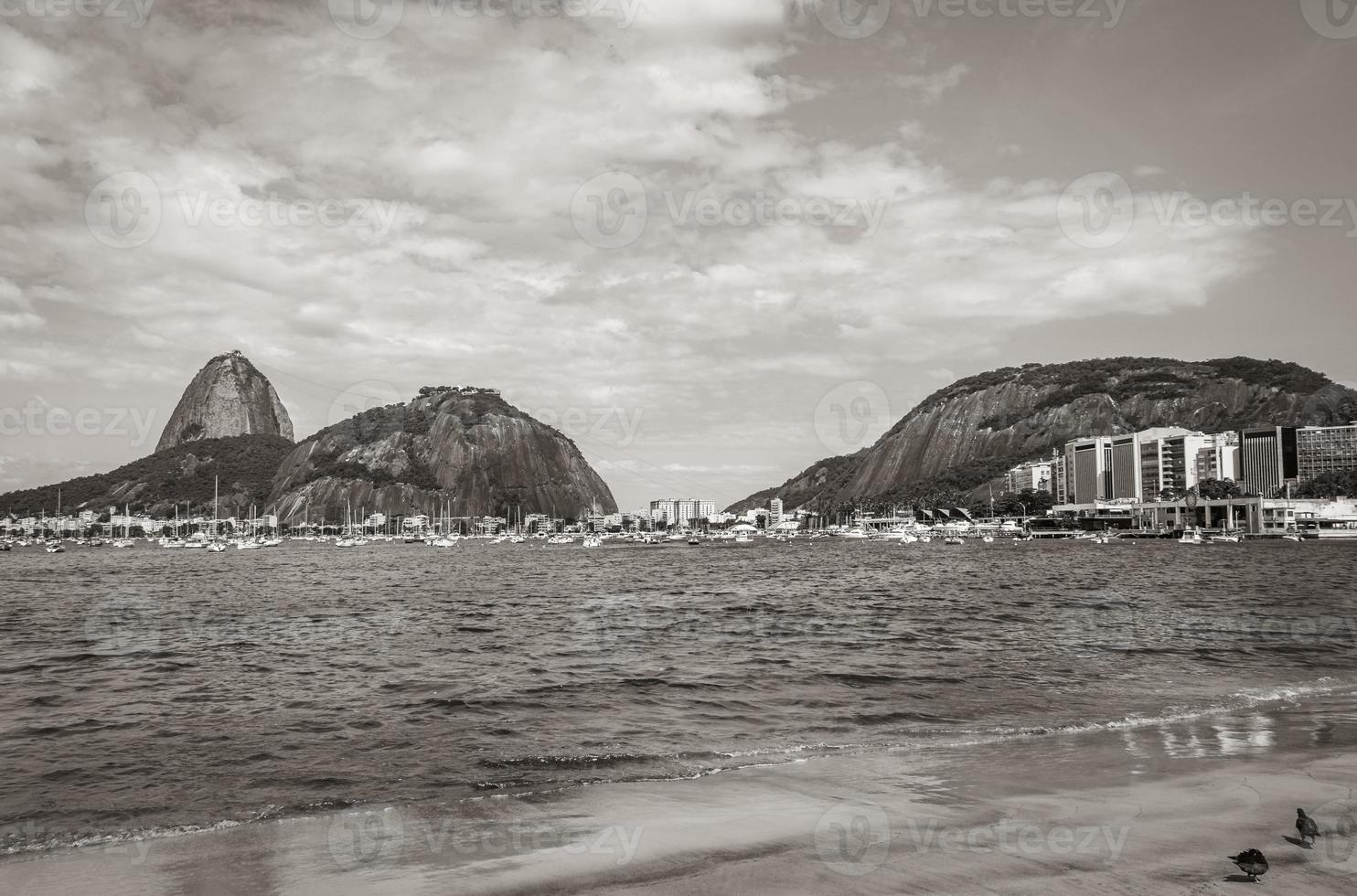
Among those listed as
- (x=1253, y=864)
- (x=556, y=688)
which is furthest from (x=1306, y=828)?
(x=556, y=688)

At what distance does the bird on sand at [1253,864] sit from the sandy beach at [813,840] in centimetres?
11

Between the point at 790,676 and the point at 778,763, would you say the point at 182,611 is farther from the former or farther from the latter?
the point at 778,763

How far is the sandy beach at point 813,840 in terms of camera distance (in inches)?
308

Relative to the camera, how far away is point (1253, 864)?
24.4ft

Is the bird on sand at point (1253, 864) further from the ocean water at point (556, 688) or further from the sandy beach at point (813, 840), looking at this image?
the ocean water at point (556, 688)

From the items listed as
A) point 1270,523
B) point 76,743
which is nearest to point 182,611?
point 76,743

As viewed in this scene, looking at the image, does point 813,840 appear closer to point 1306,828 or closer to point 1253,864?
point 1253,864

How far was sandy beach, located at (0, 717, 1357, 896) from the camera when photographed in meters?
7.83

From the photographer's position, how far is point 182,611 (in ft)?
132

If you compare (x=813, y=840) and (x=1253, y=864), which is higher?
(x=1253, y=864)

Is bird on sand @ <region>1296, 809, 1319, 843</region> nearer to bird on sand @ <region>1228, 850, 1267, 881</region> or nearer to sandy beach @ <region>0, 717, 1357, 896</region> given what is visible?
sandy beach @ <region>0, 717, 1357, 896</region>

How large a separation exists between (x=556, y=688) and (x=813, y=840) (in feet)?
37.6

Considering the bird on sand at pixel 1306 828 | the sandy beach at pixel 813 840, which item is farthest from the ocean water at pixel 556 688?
the bird on sand at pixel 1306 828

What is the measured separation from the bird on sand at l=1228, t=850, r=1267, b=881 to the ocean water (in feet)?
20.2
